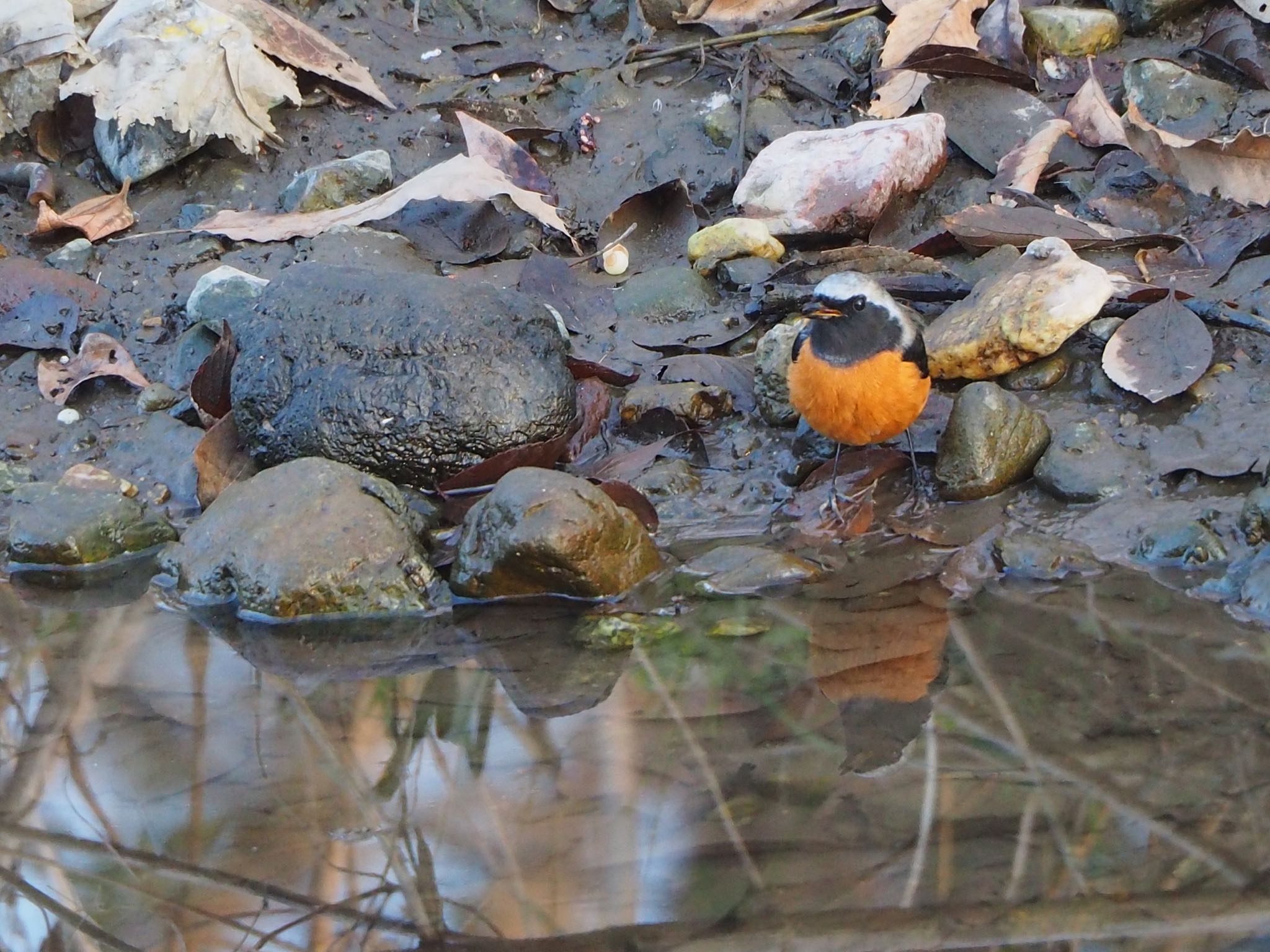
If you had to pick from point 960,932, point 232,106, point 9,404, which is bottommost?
point 9,404

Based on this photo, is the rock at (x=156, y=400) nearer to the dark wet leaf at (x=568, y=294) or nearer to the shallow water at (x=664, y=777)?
the shallow water at (x=664, y=777)

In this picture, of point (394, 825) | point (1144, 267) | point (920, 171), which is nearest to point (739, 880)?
point (394, 825)

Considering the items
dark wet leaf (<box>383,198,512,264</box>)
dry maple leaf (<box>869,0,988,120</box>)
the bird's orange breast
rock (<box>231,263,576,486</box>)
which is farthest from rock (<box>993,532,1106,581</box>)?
dark wet leaf (<box>383,198,512,264</box>)

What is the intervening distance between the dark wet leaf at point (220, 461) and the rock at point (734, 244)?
94.9 inches

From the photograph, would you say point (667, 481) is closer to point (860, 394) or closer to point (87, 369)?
point (860, 394)

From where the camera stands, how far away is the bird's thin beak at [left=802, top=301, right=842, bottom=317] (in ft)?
16.6

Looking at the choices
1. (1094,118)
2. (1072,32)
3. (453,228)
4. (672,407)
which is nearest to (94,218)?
(453,228)

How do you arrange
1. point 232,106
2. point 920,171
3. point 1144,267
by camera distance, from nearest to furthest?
point 1144,267 → point 920,171 → point 232,106

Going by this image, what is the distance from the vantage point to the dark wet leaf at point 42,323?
621cm

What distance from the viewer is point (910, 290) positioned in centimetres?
598

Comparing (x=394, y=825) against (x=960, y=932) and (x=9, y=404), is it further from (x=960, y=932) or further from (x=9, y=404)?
(x=9, y=404)

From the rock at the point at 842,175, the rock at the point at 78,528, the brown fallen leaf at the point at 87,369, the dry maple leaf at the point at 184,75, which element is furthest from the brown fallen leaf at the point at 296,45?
the rock at the point at 78,528

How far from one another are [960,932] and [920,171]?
4.44 metres

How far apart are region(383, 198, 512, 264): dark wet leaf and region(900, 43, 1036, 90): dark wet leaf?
243cm
